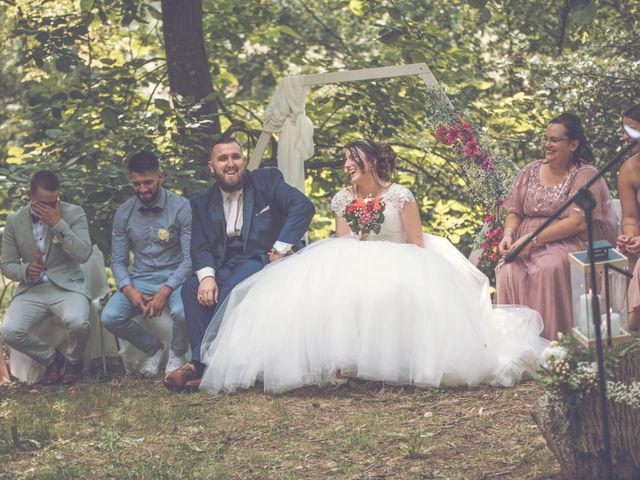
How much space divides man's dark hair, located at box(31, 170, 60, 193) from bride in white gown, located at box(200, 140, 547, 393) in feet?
4.66

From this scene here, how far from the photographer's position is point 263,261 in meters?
6.19

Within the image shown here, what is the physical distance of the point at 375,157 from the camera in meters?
6.09

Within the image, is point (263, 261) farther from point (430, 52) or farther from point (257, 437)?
point (430, 52)

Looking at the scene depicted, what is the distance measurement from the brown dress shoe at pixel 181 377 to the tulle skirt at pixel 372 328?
0.46ft

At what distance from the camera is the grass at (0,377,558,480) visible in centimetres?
407

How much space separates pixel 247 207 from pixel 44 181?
1.32 metres

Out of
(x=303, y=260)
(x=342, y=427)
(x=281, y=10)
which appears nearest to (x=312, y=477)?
(x=342, y=427)

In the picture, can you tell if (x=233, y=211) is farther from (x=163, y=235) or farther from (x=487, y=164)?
(x=487, y=164)

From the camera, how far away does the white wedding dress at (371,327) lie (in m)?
5.19

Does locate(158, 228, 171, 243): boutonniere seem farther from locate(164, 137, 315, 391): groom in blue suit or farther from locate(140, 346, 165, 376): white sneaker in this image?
locate(140, 346, 165, 376): white sneaker

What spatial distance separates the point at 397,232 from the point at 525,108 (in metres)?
3.24

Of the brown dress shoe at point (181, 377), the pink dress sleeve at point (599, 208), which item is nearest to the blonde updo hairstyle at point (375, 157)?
the pink dress sleeve at point (599, 208)

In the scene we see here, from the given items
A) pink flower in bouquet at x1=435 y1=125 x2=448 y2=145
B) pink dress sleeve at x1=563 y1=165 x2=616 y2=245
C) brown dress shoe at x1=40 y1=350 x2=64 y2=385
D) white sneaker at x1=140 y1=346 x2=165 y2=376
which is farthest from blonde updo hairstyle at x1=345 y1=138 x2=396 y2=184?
brown dress shoe at x1=40 y1=350 x2=64 y2=385

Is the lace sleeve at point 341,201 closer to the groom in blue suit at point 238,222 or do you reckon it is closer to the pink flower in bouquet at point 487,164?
the groom in blue suit at point 238,222
